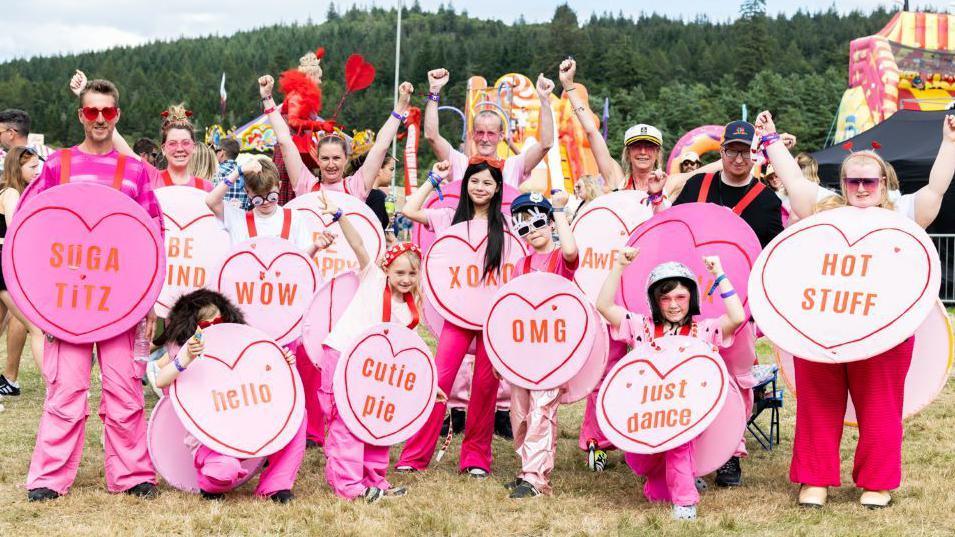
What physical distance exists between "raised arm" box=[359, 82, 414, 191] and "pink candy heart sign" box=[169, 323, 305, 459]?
1709mm

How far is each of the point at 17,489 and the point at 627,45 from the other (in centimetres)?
6916

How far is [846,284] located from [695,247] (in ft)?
2.91

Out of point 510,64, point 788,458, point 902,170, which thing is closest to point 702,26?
point 510,64

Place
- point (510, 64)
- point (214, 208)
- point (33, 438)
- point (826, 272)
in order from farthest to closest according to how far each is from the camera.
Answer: point (510, 64), point (33, 438), point (214, 208), point (826, 272)

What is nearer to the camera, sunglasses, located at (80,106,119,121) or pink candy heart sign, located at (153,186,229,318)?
sunglasses, located at (80,106,119,121)

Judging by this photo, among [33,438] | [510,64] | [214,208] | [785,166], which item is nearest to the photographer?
[785,166]

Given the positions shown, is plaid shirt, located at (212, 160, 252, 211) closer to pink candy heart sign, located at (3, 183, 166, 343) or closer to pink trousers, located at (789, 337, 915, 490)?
pink candy heart sign, located at (3, 183, 166, 343)

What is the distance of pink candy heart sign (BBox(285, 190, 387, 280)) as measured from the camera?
6.63 m

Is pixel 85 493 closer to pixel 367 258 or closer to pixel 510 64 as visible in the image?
pixel 367 258

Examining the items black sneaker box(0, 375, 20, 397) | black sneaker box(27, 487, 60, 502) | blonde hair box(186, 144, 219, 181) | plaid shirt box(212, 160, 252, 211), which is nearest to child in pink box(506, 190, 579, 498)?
plaid shirt box(212, 160, 252, 211)

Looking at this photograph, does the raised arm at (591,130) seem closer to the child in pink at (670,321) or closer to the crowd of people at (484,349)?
the crowd of people at (484,349)

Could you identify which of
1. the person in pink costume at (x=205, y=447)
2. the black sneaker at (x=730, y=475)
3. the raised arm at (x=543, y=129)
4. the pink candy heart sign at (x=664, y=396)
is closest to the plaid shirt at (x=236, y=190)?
the person in pink costume at (x=205, y=447)

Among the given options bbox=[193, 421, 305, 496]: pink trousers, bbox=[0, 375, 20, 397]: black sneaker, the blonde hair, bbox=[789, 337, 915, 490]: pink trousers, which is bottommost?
bbox=[0, 375, 20, 397]: black sneaker

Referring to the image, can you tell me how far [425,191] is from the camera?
6355 mm
